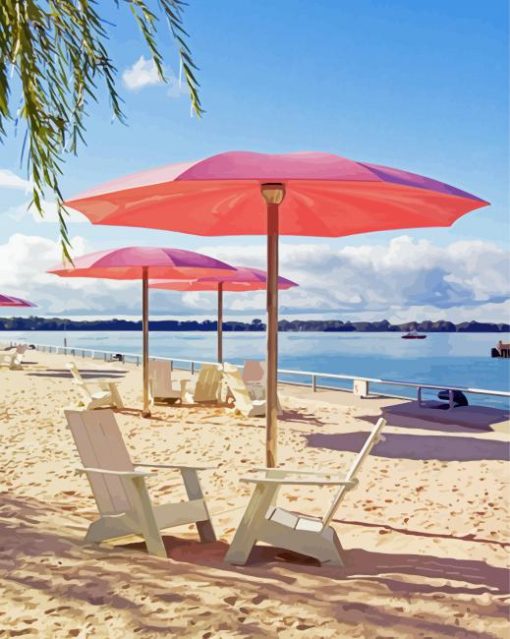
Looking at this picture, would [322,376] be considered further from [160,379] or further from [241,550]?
[241,550]

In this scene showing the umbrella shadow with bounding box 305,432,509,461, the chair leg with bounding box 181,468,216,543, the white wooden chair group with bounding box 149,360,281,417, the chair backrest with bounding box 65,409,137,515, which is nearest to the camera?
the chair backrest with bounding box 65,409,137,515

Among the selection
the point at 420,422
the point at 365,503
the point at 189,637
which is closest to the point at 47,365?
the point at 420,422

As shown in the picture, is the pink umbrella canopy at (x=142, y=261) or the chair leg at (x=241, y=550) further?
the pink umbrella canopy at (x=142, y=261)

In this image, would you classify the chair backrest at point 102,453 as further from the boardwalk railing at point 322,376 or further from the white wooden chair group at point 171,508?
the boardwalk railing at point 322,376

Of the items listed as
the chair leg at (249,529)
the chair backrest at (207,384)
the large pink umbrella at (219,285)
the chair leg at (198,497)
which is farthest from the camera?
the large pink umbrella at (219,285)

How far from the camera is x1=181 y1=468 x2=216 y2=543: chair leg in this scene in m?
4.11

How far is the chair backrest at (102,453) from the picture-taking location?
390 centimetres

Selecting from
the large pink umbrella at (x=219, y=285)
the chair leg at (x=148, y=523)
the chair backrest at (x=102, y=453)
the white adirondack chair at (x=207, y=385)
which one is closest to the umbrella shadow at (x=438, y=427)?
the white adirondack chair at (x=207, y=385)

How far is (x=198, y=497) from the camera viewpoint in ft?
13.8

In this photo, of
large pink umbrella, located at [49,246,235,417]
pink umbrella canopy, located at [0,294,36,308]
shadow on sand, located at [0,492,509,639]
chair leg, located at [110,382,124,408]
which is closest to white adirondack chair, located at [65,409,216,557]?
shadow on sand, located at [0,492,509,639]

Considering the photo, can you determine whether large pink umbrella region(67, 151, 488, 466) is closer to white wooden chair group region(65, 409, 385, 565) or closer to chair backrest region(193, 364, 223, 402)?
white wooden chair group region(65, 409, 385, 565)

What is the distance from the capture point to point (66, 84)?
16.3ft

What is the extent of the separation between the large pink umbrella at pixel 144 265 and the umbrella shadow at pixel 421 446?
2893mm

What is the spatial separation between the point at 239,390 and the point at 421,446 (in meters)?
3.05
